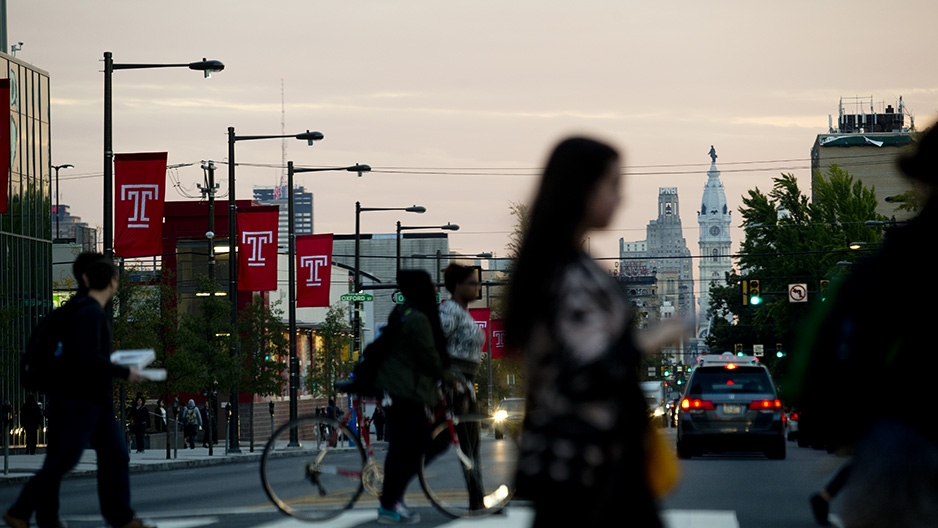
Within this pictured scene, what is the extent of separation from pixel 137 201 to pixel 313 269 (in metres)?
17.0

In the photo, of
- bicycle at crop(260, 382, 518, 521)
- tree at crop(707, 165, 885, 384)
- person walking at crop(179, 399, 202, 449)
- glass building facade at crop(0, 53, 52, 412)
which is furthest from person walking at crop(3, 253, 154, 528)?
tree at crop(707, 165, 885, 384)

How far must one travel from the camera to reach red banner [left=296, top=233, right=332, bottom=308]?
42500 millimetres

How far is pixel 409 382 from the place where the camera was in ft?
32.3

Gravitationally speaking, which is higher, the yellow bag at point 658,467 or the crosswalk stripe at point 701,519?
the yellow bag at point 658,467

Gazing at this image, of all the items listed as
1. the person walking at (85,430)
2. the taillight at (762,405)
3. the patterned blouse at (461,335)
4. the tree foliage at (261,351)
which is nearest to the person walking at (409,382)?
the patterned blouse at (461,335)

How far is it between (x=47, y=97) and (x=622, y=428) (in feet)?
159

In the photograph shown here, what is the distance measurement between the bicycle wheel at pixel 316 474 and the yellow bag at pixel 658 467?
5761 mm

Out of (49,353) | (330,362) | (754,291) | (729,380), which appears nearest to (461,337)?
(49,353)

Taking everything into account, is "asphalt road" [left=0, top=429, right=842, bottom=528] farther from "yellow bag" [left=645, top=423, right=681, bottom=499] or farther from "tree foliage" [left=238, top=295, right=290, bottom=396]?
"tree foliage" [left=238, top=295, right=290, bottom=396]

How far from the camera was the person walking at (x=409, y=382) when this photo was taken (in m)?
9.85

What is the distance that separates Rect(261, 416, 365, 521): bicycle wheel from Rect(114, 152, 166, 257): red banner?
53.6 ft

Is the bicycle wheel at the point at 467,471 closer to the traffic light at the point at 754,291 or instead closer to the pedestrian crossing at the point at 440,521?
the pedestrian crossing at the point at 440,521

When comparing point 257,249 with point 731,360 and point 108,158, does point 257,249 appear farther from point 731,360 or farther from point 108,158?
point 731,360

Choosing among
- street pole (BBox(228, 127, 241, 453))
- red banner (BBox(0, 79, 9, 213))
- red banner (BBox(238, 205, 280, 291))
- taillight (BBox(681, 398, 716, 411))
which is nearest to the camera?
red banner (BBox(0, 79, 9, 213))
